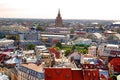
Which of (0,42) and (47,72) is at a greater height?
(47,72)

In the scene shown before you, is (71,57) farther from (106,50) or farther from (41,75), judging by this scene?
(41,75)

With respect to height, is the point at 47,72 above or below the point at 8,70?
above

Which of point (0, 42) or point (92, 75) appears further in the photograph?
point (0, 42)

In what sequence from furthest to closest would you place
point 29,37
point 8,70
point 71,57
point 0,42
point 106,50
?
point 29,37, point 0,42, point 106,50, point 71,57, point 8,70

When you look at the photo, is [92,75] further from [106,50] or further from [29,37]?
[29,37]

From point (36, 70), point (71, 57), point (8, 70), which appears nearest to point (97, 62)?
point (71, 57)

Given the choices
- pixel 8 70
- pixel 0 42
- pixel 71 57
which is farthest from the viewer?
pixel 0 42

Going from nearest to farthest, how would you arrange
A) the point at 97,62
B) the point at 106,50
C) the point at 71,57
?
the point at 97,62 → the point at 71,57 → the point at 106,50

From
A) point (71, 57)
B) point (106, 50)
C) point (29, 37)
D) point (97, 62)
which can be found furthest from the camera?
point (29, 37)

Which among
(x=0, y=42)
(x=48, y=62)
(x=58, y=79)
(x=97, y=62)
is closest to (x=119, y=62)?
(x=97, y=62)
